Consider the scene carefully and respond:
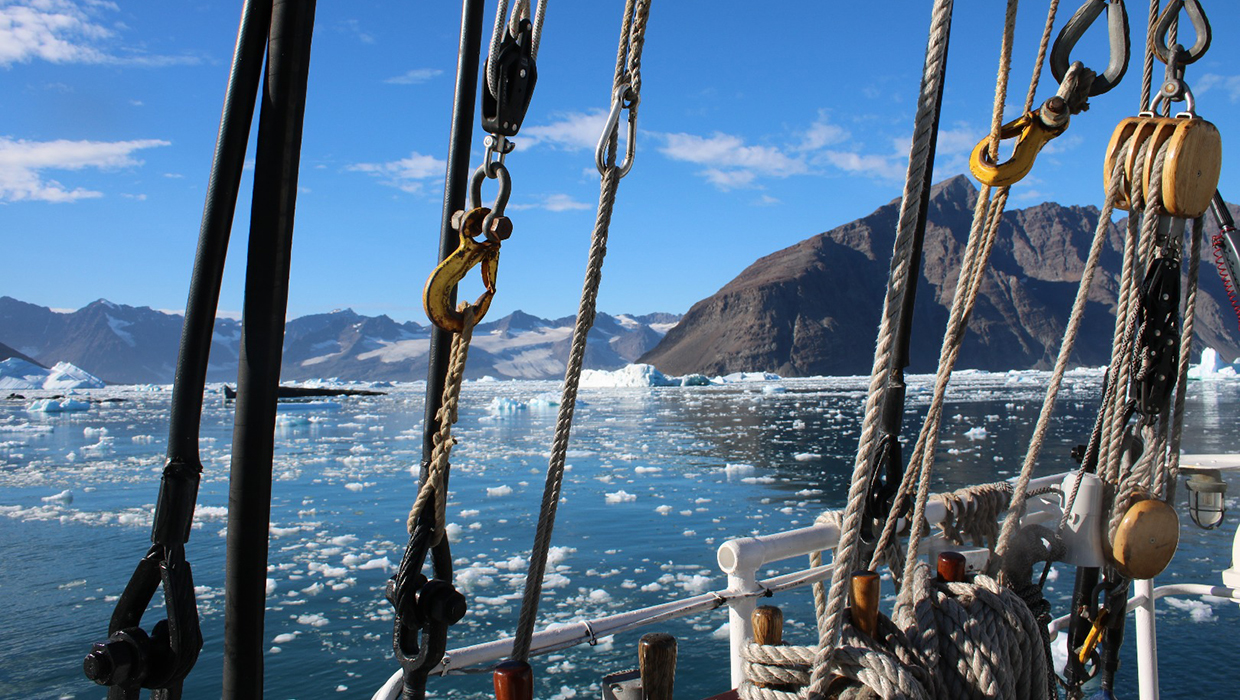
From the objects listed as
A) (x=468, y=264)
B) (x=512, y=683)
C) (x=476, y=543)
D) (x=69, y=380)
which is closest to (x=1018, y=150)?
(x=468, y=264)

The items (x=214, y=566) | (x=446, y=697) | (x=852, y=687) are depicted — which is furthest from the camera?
(x=214, y=566)

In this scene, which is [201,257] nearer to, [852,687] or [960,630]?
[852,687]

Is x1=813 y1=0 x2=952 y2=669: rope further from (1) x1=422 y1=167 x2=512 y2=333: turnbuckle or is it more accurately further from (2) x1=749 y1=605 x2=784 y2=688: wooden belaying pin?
(1) x1=422 y1=167 x2=512 y2=333: turnbuckle

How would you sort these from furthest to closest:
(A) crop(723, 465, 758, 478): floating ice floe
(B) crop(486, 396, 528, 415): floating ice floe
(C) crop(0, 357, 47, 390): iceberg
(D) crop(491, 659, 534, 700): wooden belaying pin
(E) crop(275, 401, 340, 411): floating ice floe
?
(C) crop(0, 357, 47, 390): iceberg < (E) crop(275, 401, 340, 411): floating ice floe < (B) crop(486, 396, 528, 415): floating ice floe < (A) crop(723, 465, 758, 478): floating ice floe < (D) crop(491, 659, 534, 700): wooden belaying pin

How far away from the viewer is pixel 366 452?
58.4ft

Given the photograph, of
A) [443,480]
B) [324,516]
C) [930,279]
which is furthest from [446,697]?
[930,279]

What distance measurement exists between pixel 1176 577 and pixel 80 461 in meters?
19.0

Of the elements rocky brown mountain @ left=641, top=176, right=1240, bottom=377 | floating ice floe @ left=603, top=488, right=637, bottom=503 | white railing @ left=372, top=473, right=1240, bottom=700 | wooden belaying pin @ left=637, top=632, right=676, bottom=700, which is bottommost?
floating ice floe @ left=603, top=488, right=637, bottom=503

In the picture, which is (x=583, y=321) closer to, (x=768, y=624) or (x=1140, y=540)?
(x=768, y=624)

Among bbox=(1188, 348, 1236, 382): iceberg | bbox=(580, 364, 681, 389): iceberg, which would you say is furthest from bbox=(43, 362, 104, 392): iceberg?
bbox=(1188, 348, 1236, 382): iceberg

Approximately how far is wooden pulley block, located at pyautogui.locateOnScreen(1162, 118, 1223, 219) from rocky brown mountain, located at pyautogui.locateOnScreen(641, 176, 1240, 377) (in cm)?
10125

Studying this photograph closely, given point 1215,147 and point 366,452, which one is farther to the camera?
point 366,452

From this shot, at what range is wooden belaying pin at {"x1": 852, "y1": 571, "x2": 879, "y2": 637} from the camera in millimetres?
1039

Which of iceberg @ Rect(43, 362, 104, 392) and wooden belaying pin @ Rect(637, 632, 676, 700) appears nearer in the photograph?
wooden belaying pin @ Rect(637, 632, 676, 700)
